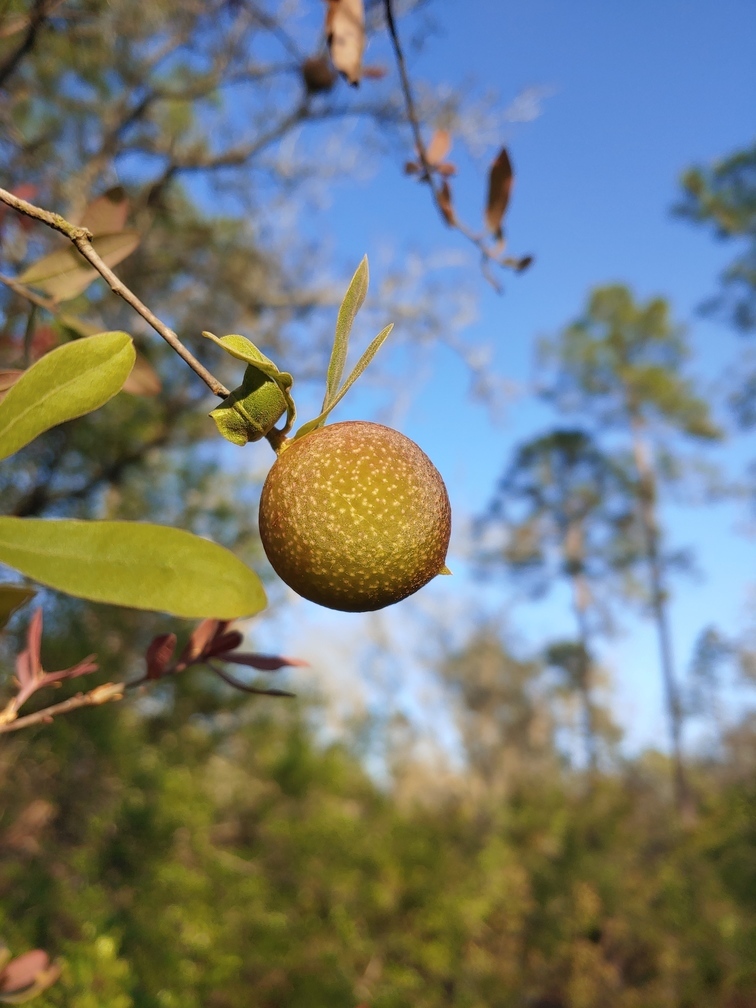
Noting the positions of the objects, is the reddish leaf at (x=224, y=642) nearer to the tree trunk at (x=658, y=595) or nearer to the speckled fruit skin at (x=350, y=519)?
the speckled fruit skin at (x=350, y=519)

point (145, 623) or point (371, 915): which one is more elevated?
point (145, 623)

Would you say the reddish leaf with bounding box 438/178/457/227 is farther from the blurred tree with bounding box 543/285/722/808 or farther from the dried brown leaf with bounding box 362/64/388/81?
the blurred tree with bounding box 543/285/722/808

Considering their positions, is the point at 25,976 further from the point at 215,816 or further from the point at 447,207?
the point at 215,816

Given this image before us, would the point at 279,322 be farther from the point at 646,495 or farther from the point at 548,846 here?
the point at 646,495

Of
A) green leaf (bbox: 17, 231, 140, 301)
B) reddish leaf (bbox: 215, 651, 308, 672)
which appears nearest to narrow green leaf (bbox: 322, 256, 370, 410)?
reddish leaf (bbox: 215, 651, 308, 672)

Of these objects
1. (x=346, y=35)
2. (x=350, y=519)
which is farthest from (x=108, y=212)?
(x=350, y=519)

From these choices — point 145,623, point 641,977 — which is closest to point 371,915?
point 145,623
